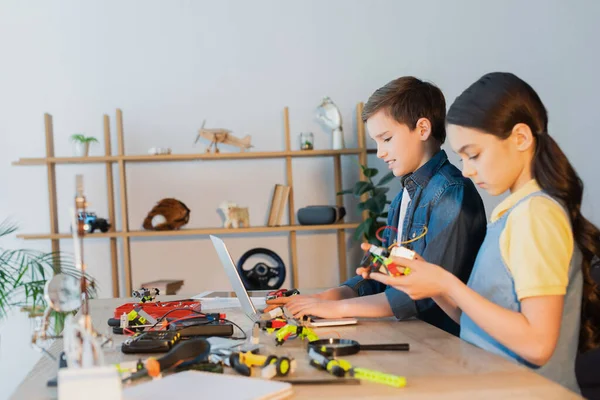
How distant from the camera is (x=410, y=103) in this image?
6.56 feet

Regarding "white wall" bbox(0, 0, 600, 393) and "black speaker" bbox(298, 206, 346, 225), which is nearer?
"black speaker" bbox(298, 206, 346, 225)

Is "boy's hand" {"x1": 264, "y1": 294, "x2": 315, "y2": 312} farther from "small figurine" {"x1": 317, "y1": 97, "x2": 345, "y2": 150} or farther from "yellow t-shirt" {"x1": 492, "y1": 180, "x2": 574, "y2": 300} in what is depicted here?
"small figurine" {"x1": 317, "y1": 97, "x2": 345, "y2": 150}

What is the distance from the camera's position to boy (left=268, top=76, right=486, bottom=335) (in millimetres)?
1753

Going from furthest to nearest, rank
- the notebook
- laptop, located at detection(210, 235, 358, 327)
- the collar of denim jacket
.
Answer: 1. the collar of denim jacket
2. laptop, located at detection(210, 235, 358, 327)
3. the notebook

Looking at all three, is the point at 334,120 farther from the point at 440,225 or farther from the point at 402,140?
the point at 440,225

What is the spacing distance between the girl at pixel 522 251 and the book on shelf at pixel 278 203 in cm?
272

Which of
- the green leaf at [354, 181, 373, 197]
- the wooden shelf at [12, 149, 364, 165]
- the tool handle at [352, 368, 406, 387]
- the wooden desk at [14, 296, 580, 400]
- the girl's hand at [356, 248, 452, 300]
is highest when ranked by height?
the wooden shelf at [12, 149, 364, 165]

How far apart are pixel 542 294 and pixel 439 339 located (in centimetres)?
27

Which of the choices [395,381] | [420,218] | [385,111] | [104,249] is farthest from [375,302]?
[104,249]

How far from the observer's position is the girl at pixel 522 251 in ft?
4.10

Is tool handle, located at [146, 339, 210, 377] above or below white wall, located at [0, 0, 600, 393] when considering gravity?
below

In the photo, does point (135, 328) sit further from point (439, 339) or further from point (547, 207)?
point (547, 207)

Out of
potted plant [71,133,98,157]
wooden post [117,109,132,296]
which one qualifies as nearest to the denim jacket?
wooden post [117,109,132,296]

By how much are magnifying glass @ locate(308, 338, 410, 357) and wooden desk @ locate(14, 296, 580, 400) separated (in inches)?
0.6
